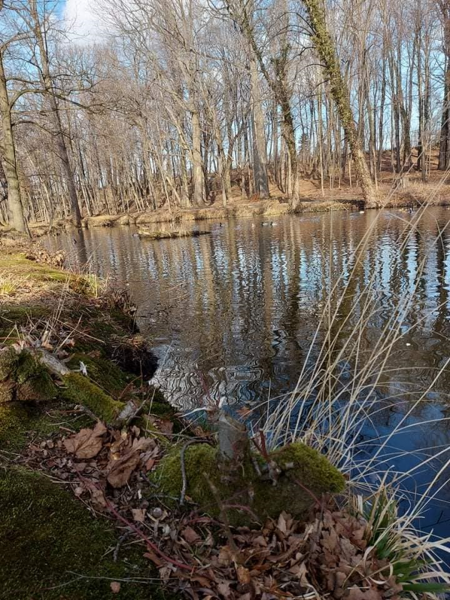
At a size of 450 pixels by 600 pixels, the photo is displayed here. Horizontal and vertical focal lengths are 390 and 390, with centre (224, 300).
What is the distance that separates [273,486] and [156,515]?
508mm

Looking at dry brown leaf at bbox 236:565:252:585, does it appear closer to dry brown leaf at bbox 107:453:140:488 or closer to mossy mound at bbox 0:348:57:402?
dry brown leaf at bbox 107:453:140:488

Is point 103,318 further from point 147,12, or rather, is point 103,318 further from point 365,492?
point 147,12

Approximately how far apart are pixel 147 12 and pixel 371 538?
31.1 m

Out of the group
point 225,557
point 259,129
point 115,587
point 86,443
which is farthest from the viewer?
point 259,129

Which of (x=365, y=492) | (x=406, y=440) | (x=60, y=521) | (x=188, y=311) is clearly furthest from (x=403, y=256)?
(x=60, y=521)

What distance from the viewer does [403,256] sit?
9641mm

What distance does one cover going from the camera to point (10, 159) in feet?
40.0

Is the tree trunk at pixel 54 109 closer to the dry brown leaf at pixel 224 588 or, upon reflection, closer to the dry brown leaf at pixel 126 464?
the dry brown leaf at pixel 126 464

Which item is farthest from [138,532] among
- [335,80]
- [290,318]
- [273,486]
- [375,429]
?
[335,80]

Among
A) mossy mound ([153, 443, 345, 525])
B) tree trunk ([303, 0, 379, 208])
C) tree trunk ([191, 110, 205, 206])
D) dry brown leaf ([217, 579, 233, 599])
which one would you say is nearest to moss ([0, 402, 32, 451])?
mossy mound ([153, 443, 345, 525])

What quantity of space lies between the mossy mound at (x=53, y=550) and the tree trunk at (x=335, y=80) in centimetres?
2178

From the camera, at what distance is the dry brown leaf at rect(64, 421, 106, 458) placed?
1.92 meters

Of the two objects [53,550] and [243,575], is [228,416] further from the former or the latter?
[53,550]

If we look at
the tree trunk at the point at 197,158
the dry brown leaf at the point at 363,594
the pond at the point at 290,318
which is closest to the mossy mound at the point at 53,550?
the dry brown leaf at the point at 363,594
